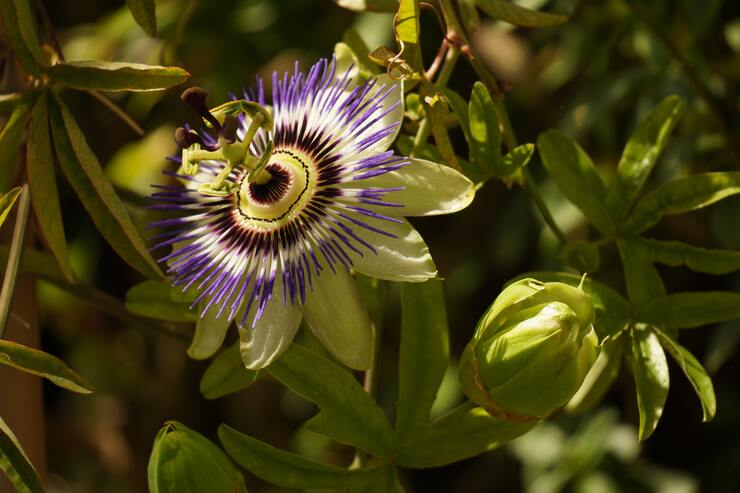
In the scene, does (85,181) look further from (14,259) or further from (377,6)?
(377,6)

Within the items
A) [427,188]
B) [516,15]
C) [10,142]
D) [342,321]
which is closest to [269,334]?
[342,321]

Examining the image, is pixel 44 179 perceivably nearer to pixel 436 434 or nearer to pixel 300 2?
pixel 436 434

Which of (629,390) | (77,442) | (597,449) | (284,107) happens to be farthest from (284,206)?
(77,442)

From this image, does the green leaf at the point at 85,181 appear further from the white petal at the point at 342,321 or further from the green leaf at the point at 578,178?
the green leaf at the point at 578,178

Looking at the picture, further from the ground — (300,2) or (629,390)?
(300,2)

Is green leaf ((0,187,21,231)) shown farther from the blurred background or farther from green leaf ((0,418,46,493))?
the blurred background

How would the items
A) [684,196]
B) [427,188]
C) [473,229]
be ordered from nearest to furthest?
[427,188] → [684,196] → [473,229]
